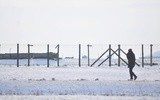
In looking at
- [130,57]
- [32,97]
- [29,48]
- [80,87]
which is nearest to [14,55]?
[29,48]

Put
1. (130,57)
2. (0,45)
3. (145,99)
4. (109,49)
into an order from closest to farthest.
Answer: (145,99) < (130,57) < (109,49) < (0,45)

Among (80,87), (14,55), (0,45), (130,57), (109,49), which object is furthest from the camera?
(14,55)

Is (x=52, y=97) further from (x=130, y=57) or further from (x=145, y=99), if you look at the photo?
(x=130, y=57)

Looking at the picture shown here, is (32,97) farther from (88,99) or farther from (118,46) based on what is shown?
(118,46)

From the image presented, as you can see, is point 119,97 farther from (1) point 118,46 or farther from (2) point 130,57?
(1) point 118,46

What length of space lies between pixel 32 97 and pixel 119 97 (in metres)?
2.56

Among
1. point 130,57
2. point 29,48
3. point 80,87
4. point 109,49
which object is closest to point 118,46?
point 109,49

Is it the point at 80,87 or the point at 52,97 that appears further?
the point at 80,87

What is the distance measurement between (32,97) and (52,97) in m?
0.58

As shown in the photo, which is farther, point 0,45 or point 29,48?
point 0,45

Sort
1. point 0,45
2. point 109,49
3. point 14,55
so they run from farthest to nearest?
point 14,55
point 0,45
point 109,49

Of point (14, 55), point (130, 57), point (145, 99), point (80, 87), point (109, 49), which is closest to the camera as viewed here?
point (145, 99)

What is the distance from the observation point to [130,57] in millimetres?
24406

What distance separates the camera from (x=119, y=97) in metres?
13.3
